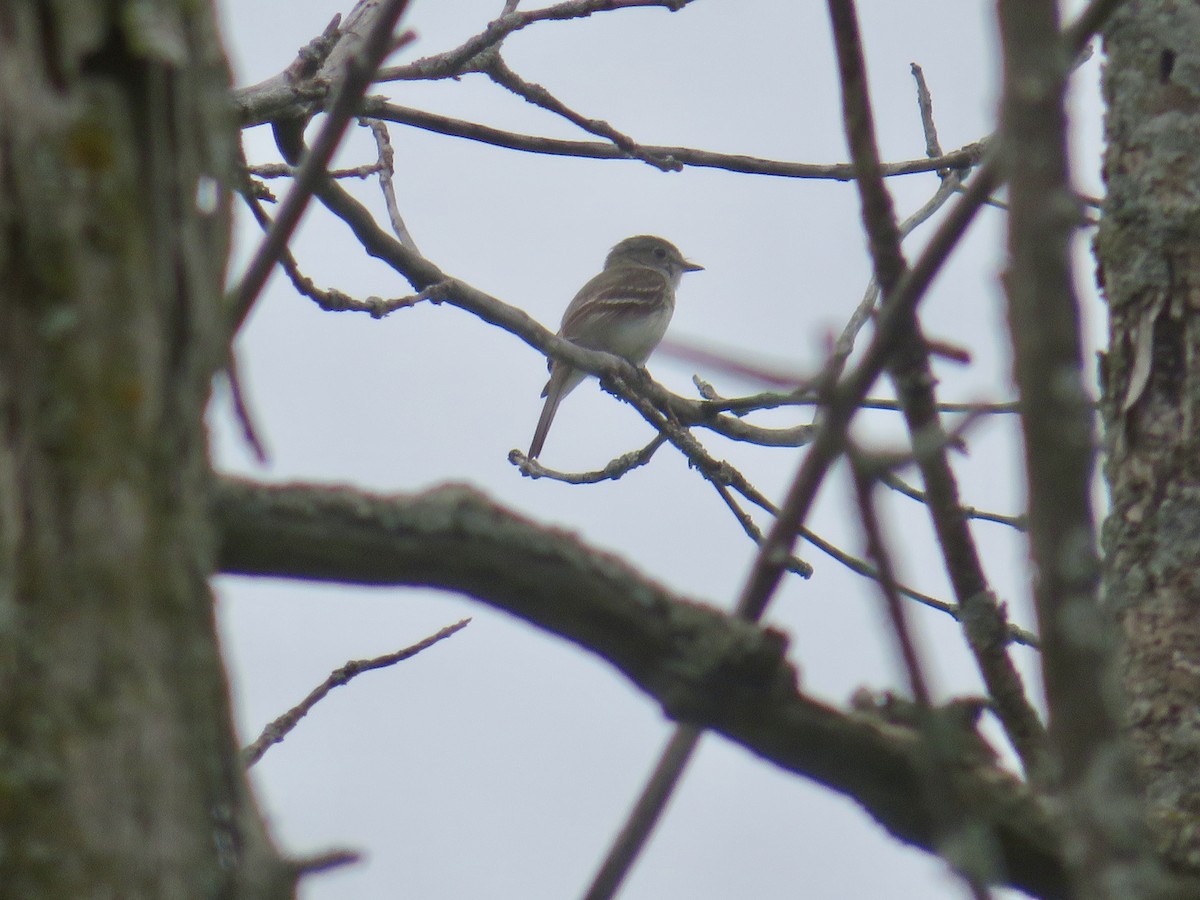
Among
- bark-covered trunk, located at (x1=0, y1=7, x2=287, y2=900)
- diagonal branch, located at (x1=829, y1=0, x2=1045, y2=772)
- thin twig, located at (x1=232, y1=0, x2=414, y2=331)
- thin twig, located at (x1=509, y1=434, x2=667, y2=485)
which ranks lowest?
bark-covered trunk, located at (x1=0, y1=7, x2=287, y2=900)

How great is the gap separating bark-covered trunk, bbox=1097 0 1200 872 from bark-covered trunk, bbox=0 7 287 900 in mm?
1816

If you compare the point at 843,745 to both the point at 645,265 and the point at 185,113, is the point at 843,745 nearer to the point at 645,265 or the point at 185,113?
the point at 185,113

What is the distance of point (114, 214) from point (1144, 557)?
7.26 ft

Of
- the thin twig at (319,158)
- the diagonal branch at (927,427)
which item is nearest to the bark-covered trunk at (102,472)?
the thin twig at (319,158)

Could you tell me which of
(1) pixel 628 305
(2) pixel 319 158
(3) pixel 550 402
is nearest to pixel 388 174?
(2) pixel 319 158

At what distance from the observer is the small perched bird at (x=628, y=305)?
13398mm

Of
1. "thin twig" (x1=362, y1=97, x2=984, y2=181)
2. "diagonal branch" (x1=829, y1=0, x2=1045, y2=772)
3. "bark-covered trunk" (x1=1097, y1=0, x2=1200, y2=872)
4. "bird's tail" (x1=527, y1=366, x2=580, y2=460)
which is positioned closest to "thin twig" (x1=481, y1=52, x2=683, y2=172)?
"thin twig" (x1=362, y1=97, x2=984, y2=181)

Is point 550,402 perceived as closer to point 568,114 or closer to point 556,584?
point 568,114

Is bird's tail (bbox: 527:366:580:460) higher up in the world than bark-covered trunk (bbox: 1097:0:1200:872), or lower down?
higher up

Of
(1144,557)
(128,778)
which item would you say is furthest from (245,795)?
(1144,557)

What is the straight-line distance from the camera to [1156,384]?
3.07 metres

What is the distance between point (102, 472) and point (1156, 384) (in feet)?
7.61

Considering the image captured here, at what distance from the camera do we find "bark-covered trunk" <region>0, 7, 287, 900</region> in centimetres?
121

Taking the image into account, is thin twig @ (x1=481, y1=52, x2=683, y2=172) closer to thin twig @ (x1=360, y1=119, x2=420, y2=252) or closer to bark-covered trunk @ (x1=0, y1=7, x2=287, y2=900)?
thin twig @ (x1=360, y1=119, x2=420, y2=252)
